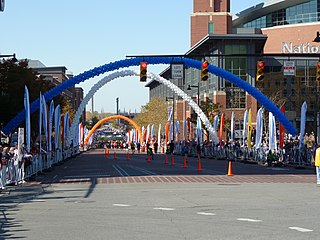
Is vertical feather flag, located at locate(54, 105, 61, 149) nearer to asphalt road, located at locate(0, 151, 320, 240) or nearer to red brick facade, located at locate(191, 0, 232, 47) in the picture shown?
asphalt road, located at locate(0, 151, 320, 240)

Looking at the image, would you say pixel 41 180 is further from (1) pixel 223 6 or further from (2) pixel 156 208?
(1) pixel 223 6

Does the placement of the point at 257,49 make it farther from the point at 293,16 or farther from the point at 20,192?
the point at 20,192

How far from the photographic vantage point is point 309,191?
24.4m

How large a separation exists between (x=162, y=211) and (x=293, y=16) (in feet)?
377

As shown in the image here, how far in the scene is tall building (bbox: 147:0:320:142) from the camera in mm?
101750

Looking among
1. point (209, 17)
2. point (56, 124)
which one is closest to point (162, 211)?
point (56, 124)

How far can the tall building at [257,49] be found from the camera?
10175 cm

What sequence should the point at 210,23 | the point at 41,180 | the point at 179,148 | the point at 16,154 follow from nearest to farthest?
the point at 16,154
the point at 41,180
the point at 179,148
the point at 210,23

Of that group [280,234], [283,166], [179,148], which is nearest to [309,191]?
[280,234]

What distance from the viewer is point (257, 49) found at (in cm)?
10994

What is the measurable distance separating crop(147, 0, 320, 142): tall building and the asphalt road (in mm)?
60409

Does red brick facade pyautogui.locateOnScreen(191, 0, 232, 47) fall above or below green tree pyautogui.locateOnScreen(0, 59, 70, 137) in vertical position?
above

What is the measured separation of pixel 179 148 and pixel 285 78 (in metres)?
26.7

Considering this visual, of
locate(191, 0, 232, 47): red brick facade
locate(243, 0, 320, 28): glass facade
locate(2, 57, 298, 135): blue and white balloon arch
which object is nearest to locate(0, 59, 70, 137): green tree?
locate(2, 57, 298, 135): blue and white balloon arch
